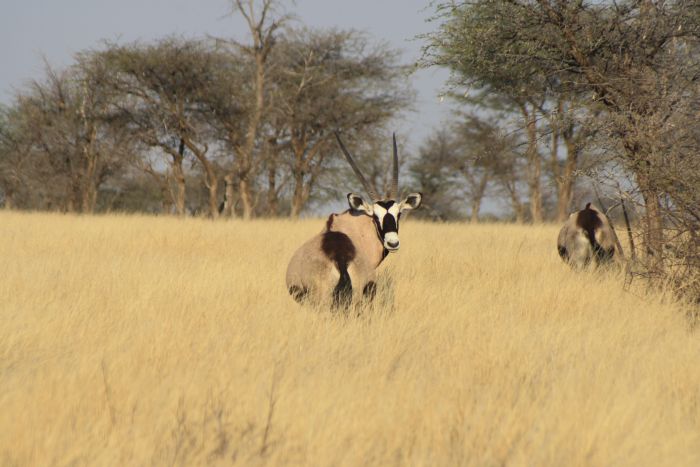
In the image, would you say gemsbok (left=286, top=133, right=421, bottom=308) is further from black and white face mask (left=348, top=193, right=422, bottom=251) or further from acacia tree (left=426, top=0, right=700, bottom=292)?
acacia tree (left=426, top=0, right=700, bottom=292)

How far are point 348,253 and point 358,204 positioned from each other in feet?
1.71

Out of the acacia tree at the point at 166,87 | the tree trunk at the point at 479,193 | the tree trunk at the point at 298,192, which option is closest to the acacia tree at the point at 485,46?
the acacia tree at the point at 166,87

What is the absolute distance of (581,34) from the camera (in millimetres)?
9688

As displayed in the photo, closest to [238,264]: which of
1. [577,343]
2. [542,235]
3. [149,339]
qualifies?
[149,339]

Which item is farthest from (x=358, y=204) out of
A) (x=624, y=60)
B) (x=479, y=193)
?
(x=479, y=193)

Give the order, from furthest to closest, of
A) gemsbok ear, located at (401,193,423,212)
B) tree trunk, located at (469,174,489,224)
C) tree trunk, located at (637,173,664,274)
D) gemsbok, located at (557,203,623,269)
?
tree trunk, located at (469,174,489,224)
gemsbok, located at (557,203,623,269)
tree trunk, located at (637,173,664,274)
gemsbok ear, located at (401,193,423,212)

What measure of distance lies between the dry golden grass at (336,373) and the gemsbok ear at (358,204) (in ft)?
2.90

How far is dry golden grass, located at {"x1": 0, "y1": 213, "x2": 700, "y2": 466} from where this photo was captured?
311cm

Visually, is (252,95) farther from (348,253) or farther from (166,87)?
(348,253)

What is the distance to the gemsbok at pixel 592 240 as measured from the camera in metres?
8.27

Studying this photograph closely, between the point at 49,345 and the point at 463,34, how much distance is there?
7.10 meters

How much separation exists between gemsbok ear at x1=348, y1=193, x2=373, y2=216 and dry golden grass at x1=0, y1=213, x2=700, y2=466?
0.88 metres

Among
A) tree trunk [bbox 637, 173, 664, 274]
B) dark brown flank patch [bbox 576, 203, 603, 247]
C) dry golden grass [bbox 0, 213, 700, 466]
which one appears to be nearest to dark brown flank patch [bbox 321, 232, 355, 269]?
dry golden grass [bbox 0, 213, 700, 466]

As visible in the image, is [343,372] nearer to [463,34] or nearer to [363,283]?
Answer: [363,283]
